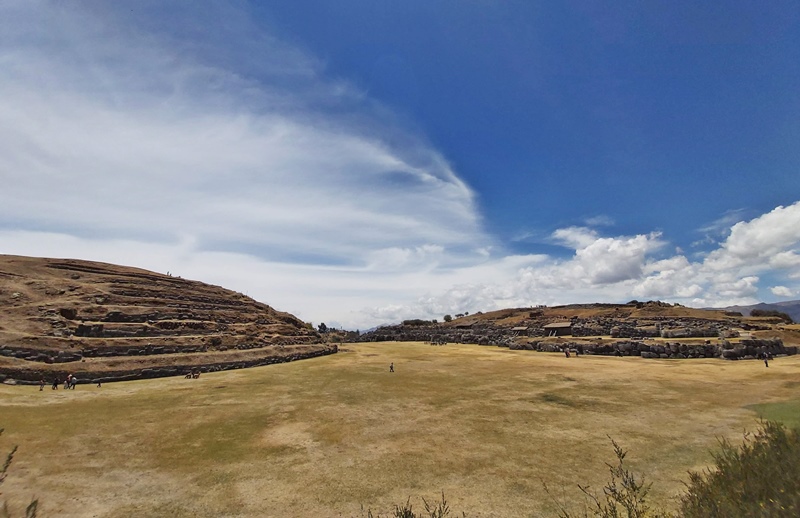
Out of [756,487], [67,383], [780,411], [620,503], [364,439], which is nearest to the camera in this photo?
[756,487]

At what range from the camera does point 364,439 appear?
17.5 m

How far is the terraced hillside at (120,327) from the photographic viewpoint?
109ft

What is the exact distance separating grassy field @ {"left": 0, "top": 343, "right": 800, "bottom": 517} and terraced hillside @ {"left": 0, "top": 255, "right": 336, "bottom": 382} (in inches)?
221

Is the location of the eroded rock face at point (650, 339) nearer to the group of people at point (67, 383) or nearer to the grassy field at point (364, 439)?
the grassy field at point (364, 439)

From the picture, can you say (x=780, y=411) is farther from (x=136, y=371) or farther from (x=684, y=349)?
(x=136, y=371)

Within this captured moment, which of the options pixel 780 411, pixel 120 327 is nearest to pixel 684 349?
pixel 780 411

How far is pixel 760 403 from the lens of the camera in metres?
20.0

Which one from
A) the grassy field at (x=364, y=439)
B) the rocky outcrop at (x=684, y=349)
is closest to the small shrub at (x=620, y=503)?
the grassy field at (x=364, y=439)

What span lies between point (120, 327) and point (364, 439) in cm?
3844

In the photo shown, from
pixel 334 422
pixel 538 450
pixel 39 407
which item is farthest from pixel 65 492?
pixel 538 450

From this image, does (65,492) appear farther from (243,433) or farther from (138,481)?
(243,433)

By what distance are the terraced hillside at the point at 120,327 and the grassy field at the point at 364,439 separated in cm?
562

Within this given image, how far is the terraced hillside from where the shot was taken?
33.1m

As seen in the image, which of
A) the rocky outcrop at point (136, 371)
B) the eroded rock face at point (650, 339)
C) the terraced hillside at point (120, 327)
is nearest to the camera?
the rocky outcrop at point (136, 371)
